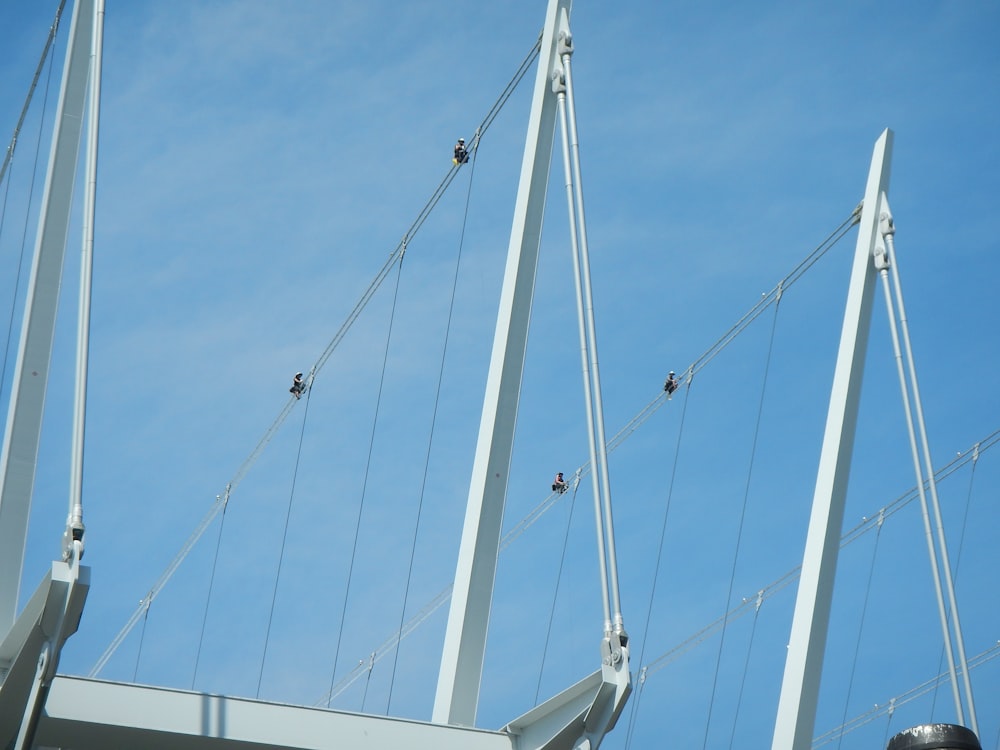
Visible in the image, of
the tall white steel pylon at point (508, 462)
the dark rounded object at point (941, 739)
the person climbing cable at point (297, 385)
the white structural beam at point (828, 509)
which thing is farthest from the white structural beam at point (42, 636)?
the person climbing cable at point (297, 385)

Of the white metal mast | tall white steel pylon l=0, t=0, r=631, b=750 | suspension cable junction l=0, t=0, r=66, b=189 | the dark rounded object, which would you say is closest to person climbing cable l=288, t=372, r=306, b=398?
suspension cable junction l=0, t=0, r=66, b=189

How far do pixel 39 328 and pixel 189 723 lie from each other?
4.02 metres

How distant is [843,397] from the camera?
61.3ft

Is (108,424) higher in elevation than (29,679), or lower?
higher

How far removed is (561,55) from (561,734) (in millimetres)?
7618

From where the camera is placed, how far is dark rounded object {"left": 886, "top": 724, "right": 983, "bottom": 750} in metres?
7.98

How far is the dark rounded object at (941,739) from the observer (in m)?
7.98

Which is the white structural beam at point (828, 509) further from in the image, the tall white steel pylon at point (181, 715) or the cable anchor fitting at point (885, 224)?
the tall white steel pylon at point (181, 715)

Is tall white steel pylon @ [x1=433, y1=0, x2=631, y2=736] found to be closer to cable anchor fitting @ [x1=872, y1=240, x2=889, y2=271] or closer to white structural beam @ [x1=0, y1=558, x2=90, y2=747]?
white structural beam @ [x1=0, y1=558, x2=90, y2=747]

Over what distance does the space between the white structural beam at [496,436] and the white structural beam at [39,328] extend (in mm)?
4264

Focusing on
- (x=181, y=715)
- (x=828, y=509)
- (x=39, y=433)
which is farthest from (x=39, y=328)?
(x=828, y=509)

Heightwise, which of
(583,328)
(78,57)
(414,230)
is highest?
(414,230)

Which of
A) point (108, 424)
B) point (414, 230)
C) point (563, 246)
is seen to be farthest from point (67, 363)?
point (414, 230)

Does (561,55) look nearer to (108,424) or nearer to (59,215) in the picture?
(59,215)
